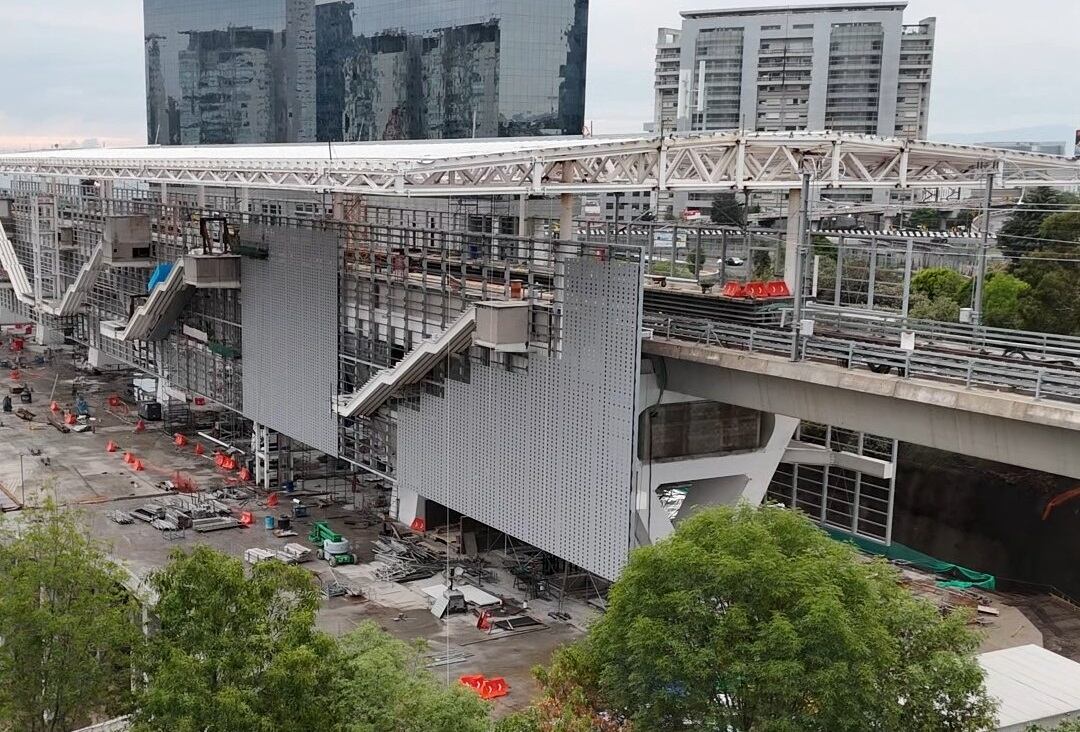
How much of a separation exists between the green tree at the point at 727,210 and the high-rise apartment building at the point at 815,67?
33876 mm

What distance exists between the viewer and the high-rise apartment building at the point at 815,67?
109 m

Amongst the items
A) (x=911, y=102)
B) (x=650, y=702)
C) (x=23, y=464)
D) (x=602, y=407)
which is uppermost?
(x=911, y=102)

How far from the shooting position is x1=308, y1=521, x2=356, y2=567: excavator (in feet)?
96.7

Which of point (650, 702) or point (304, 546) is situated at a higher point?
point (650, 702)

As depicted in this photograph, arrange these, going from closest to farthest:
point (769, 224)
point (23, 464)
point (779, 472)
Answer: point (779, 472) → point (23, 464) → point (769, 224)

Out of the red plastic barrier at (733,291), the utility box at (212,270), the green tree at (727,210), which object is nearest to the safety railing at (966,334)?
the red plastic barrier at (733,291)

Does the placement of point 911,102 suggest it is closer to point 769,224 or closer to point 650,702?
point 769,224

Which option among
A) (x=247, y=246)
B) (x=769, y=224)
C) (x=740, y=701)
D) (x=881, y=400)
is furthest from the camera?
(x=769, y=224)

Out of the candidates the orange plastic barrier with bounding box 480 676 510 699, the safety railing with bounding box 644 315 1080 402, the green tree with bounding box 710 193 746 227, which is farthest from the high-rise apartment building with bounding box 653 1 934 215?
the orange plastic barrier with bounding box 480 676 510 699

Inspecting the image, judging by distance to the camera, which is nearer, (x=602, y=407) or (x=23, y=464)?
(x=602, y=407)

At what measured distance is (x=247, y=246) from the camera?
36.4m

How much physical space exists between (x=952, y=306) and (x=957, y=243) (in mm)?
2981

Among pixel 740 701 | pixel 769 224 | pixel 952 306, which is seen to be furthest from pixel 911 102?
pixel 740 701

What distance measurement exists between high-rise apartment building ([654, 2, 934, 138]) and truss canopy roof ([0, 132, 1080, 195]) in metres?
77.9
